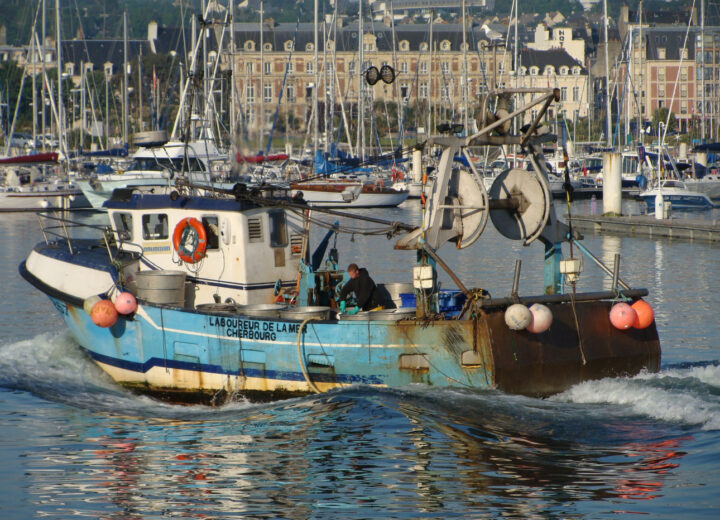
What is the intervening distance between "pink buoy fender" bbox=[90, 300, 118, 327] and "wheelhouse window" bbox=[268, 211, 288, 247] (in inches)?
117

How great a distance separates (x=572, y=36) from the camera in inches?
6737

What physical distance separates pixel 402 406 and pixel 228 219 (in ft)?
16.2

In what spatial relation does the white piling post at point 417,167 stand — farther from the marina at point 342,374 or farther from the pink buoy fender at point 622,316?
the pink buoy fender at point 622,316

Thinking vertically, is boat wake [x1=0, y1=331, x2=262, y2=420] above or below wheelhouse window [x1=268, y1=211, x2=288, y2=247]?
below

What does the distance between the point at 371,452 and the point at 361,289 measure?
12.7 feet

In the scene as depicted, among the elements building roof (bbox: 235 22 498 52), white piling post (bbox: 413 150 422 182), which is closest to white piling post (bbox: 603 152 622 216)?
white piling post (bbox: 413 150 422 182)

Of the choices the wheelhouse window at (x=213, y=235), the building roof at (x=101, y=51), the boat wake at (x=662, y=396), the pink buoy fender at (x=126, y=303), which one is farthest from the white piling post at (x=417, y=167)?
the building roof at (x=101, y=51)

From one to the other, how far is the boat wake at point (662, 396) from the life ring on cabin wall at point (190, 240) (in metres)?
6.71

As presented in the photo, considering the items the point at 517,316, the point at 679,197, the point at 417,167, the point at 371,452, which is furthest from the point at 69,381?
the point at 417,167

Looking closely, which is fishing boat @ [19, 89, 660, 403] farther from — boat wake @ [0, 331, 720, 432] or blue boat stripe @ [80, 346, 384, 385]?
boat wake @ [0, 331, 720, 432]

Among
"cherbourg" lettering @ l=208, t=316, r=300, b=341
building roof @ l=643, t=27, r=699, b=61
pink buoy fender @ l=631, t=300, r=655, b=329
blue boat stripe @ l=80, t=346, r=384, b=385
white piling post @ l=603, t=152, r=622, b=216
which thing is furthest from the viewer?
building roof @ l=643, t=27, r=699, b=61

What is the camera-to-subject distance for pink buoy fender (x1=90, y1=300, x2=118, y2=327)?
17.9 m

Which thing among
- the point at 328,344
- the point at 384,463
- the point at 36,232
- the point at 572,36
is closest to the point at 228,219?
the point at 328,344

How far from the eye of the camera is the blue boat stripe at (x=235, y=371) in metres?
16.4
